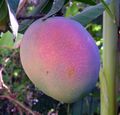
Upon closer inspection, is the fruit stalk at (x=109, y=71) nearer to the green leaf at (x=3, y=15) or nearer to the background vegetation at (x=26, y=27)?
the background vegetation at (x=26, y=27)

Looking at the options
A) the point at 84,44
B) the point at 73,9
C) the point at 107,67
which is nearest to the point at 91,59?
the point at 84,44

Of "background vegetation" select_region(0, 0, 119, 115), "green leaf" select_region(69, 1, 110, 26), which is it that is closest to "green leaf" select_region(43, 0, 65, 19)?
"background vegetation" select_region(0, 0, 119, 115)

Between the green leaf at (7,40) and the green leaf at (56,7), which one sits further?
the green leaf at (7,40)

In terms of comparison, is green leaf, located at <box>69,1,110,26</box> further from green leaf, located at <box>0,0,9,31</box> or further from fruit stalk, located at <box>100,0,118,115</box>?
green leaf, located at <box>0,0,9,31</box>

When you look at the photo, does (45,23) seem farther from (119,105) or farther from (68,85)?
(119,105)

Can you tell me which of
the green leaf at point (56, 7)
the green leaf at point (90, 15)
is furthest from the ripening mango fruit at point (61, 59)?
the green leaf at point (90, 15)

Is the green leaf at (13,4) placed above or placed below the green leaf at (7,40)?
above

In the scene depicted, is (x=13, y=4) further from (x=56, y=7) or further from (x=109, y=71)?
(x=109, y=71)

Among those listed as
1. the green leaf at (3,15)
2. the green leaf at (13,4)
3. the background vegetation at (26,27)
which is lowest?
the background vegetation at (26,27)
